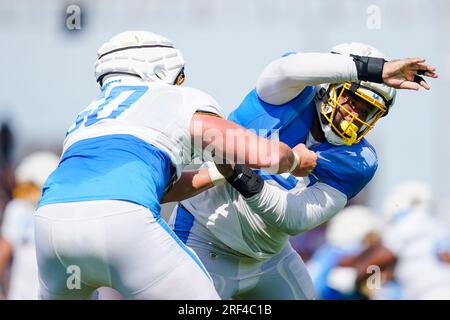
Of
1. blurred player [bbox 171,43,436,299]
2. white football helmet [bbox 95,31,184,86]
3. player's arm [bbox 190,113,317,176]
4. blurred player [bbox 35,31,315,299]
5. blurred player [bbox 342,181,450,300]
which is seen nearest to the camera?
blurred player [bbox 35,31,315,299]

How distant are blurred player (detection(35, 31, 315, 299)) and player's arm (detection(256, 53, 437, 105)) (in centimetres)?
43

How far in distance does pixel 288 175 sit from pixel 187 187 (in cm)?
63

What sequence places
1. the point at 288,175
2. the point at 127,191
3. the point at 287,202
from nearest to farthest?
the point at 127,191
the point at 287,202
the point at 288,175

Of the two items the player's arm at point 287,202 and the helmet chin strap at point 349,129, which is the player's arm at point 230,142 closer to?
the player's arm at point 287,202

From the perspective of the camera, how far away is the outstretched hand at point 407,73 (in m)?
4.87

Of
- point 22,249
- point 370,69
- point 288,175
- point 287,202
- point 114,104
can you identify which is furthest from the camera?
point 22,249

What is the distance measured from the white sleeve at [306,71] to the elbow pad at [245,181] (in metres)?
0.46

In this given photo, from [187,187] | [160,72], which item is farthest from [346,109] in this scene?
[160,72]

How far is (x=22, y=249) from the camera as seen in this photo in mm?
8039

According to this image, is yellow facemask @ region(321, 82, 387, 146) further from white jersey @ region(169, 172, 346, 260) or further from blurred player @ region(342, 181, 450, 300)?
blurred player @ region(342, 181, 450, 300)

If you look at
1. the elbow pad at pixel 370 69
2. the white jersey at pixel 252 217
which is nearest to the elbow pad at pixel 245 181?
the white jersey at pixel 252 217

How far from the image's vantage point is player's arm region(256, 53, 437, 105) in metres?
4.89

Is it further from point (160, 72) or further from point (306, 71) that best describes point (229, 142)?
point (306, 71)

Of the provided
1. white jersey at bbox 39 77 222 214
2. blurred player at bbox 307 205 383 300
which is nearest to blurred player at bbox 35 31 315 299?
white jersey at bbox 39 77 222 214
